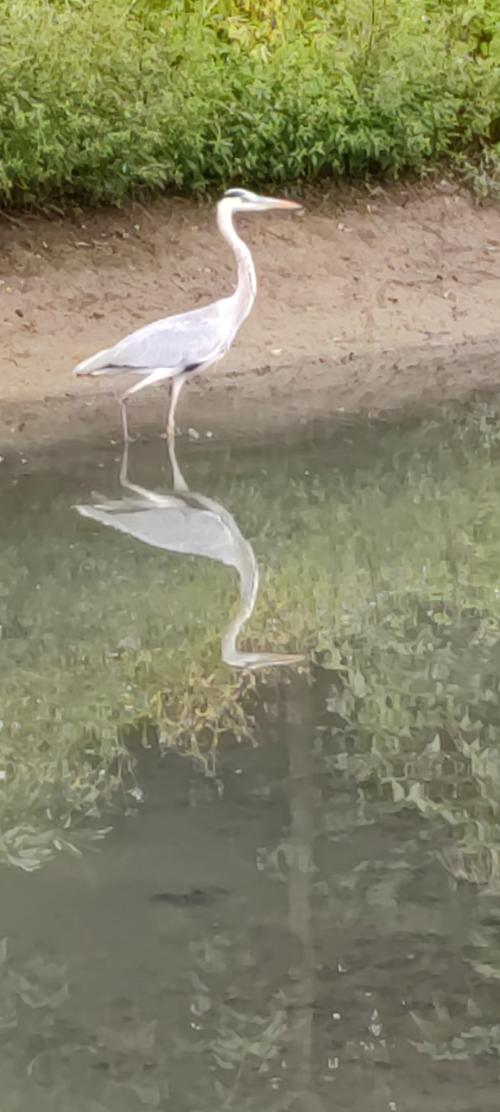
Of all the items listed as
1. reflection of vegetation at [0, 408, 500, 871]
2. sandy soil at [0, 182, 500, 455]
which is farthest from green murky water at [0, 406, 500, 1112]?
sandy soil at [0, 182, 500, 455]

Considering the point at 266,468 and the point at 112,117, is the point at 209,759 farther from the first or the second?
the point at 112,117

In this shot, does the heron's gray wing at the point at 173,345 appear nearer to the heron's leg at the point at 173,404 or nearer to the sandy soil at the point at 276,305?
the heron's leg at the point at 173,404

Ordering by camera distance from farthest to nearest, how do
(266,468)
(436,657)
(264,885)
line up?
(266,468), (436,657), (264,885)

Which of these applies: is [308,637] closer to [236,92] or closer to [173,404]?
[173,404]

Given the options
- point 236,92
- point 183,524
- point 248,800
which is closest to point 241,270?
point 183,524

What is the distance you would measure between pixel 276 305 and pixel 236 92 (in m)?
2.03

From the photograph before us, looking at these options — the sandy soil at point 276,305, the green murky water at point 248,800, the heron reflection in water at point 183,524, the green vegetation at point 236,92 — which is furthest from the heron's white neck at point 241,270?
the green vegetation at point 236,92

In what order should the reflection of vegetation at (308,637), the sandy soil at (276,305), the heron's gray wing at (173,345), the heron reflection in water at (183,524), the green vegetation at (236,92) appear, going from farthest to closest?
1. the green vegetation at (236,92)
2. the sandy soil at (276,305)
3. the heron's gray wing at (173,345)
4. the heron reflection in water at (183,524)
5. the reflection of vegetation at (308,637)

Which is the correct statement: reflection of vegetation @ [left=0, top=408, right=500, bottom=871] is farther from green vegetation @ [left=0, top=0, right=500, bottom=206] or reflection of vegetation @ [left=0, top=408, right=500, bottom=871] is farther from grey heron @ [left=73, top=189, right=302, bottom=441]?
green vegetation @ [left=0, top=0, right=500, bottom=206]

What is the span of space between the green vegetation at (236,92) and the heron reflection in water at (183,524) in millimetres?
3911

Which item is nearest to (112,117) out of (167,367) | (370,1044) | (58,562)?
(167,367)

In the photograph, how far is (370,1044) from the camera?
3.89 m

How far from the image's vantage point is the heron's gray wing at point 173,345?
934 centimetres

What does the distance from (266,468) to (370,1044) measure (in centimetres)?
530
